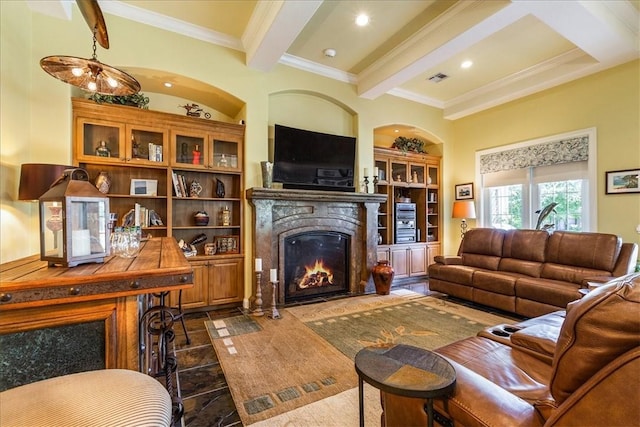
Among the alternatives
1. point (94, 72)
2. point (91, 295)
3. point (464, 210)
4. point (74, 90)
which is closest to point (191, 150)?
point (74, 90)

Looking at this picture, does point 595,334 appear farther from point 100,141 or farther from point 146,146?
point 100,141

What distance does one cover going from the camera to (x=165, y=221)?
3746 millimetres

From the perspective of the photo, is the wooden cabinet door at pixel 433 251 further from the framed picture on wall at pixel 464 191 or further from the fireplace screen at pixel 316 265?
the fireplace screen at pixel 316 265

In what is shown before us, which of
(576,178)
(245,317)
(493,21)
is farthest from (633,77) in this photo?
(245,317)

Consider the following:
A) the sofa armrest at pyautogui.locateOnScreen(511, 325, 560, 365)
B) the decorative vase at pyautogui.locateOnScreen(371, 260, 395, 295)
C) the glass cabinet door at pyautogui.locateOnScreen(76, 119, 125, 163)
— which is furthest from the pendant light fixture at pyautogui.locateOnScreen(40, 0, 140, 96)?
the decorative vase at pyautogui.locateOnScreen(371, 260, 395, 295)

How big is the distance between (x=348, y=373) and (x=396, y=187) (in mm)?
4152

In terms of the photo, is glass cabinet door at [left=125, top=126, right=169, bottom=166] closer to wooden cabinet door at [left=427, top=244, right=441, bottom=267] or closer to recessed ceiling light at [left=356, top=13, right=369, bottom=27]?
recessed ceiling light at [left=356, top=13, right=369, bottom=27]

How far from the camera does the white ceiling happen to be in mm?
2969

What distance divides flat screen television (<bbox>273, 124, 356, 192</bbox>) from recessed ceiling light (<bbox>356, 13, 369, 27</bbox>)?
4.92 feet

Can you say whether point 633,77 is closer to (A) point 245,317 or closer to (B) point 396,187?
(B) point 396,187

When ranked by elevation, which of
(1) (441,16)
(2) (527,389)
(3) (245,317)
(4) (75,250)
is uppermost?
(1) (441,16)

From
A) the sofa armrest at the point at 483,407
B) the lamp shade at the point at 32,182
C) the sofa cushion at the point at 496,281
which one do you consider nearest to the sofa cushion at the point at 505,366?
the sofa armrest at the point at 483,407

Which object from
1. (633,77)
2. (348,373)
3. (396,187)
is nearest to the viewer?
(348,373)

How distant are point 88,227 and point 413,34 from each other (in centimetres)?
395
